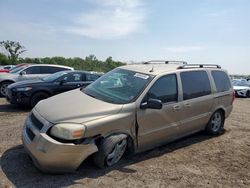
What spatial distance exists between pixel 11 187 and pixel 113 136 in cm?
161

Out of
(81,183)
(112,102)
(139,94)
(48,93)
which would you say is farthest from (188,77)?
(48,93)

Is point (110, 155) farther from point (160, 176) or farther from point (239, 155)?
point (239, 155)

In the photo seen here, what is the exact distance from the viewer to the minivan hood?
4.16 metres

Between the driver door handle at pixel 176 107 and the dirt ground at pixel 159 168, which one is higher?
the driver door handle at pixel 176 107

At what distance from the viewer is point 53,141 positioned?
3895mm

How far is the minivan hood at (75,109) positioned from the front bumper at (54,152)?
A: 29 cm

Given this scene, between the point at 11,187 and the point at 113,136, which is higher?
the point at 113,136

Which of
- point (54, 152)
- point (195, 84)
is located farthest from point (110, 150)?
point (195, 84)

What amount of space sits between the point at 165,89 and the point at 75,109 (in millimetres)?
1859

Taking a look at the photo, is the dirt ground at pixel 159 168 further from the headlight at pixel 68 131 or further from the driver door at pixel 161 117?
the headlight at pixel 68 131

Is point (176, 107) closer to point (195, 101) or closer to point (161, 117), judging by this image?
point (161, 117)

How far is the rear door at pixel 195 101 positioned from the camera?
18.8 ft

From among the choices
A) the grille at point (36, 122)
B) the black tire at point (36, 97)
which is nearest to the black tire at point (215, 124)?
the grille at point (36, 122)

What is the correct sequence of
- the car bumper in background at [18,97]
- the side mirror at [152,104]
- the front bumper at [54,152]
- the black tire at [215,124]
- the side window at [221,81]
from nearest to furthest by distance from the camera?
the front bumper at [54,152] < the side mirror at [152,104] < the black tire at [215,124] < the side window at [221,81] < the car bumper in background at [18,97]
